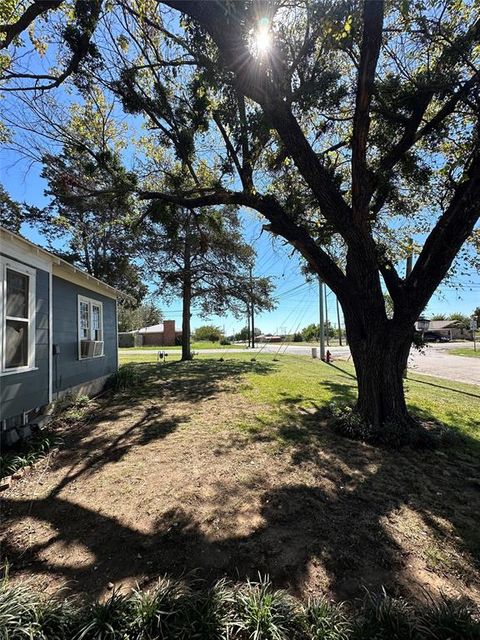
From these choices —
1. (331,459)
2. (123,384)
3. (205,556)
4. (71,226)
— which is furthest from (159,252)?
(205,556)

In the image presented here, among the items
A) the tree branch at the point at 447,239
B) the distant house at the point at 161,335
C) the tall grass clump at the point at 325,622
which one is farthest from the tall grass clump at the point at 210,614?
the distant house at the point at 161,335

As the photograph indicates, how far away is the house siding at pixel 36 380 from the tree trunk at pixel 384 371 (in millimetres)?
5261

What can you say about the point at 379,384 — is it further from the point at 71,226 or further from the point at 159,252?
the point at 71,226

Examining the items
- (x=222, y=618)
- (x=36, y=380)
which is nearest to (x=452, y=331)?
(x=36, y=380)

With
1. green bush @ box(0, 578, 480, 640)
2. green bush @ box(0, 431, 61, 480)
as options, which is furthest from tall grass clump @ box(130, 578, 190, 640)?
green bush @ box(0, 431, 61, 480)

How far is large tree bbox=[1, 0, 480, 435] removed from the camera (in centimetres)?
421

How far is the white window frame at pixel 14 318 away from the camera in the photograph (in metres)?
4.32

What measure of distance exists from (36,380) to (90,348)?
7.65ft

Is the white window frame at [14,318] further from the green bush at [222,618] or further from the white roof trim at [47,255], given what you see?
the green bush at [222,618]

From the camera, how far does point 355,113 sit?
14.6 ft

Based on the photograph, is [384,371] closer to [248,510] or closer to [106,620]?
[248,510]

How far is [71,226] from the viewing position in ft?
45.0

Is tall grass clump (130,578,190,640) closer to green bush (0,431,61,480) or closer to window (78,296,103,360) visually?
green bush (0,431,61,480)

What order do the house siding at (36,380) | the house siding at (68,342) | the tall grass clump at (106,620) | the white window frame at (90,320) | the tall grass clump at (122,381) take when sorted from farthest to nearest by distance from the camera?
the tall grass clump at (122,381) → the white window frame at (90,320) → the house siding at (68,342) → the house siding at (36,380) → the tall grass clump at (106,620)
